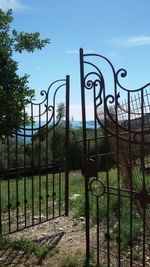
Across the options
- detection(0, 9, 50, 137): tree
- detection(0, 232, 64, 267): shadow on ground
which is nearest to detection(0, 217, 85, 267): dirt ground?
detection(0, 232, 64, 267): shadow on ground

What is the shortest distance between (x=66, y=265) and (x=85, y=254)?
399 mm

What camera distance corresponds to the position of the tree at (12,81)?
5422 mm

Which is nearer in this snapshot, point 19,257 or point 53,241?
point 19,257

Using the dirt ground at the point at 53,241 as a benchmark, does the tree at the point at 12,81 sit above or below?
above

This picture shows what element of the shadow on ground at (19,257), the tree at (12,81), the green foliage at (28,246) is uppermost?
the tree at (12,81)

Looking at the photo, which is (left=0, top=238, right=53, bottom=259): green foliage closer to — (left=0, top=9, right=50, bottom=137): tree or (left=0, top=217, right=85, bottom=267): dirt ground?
(left=0, top=217, right=85, bottom=267): dirt ground

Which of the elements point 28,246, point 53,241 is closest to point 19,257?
point 28,246

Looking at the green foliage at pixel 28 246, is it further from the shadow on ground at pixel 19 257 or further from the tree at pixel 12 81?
the tree at pixel 12 81

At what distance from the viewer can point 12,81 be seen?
548 centimetres

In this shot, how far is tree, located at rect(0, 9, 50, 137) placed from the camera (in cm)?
542

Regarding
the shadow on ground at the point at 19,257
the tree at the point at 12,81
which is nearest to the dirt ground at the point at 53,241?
the shadow on ground at the point at 19,257

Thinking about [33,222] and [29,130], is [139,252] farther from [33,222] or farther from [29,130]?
[29,130]

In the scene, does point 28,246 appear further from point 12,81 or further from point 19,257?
point 12,81

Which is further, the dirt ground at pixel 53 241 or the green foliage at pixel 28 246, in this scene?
the green foliage at pixel 28 246
